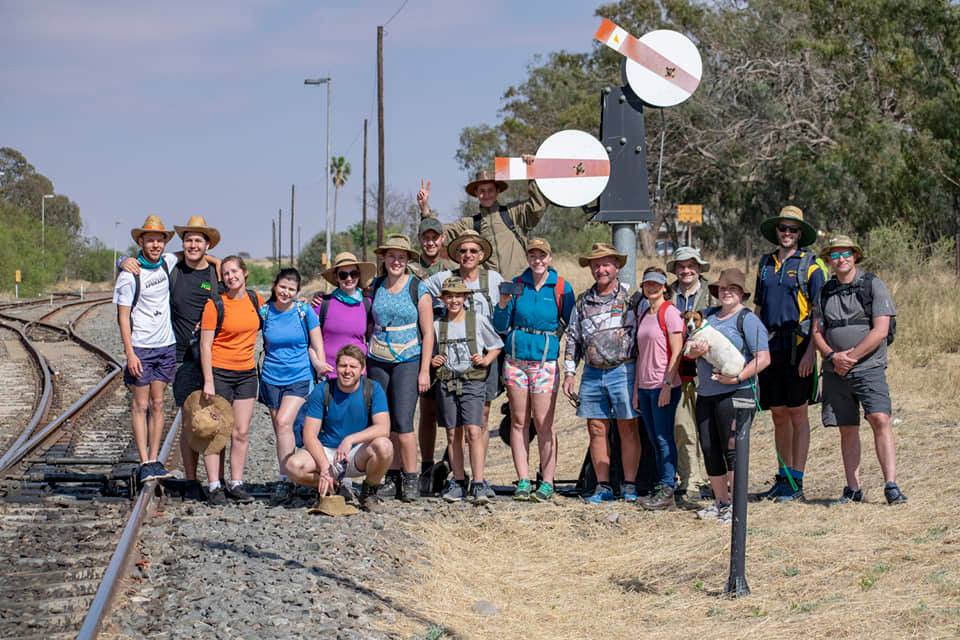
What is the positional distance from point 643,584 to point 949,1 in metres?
19.1

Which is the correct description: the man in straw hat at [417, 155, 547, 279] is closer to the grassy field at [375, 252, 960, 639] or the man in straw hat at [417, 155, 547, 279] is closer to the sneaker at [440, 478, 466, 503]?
the sneaker at [440, 478, 466, 503]

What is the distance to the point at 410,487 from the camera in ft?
30.0

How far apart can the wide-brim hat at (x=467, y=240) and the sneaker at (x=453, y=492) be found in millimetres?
1750

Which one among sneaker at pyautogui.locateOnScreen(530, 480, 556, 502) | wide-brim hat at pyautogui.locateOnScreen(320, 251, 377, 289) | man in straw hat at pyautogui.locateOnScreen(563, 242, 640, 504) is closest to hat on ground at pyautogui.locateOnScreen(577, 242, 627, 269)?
man in straw hat at pyautogui.locateOnScreen(563, 242, 640, 504)

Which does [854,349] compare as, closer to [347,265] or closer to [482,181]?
[482,181]

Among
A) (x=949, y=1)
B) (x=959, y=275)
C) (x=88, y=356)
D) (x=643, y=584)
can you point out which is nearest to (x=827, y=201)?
(x=949, y=1)

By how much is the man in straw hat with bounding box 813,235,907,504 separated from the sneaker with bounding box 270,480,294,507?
4.02m

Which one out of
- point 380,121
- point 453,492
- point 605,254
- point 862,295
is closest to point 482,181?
point 605,254

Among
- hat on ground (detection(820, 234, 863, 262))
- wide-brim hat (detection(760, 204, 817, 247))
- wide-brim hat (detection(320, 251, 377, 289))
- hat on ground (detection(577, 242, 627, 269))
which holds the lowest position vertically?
wide-brim hat (detection(320, 251, 377, 289))

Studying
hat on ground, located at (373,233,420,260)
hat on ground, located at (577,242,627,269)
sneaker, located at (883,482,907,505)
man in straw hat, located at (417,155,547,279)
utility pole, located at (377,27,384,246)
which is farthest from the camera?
utility pole, located at (377,27,384,246)

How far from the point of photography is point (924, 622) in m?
5.81

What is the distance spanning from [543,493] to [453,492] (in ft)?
2.30

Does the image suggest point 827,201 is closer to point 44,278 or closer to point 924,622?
point 924,622

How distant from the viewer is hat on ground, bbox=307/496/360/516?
845 centimetres
